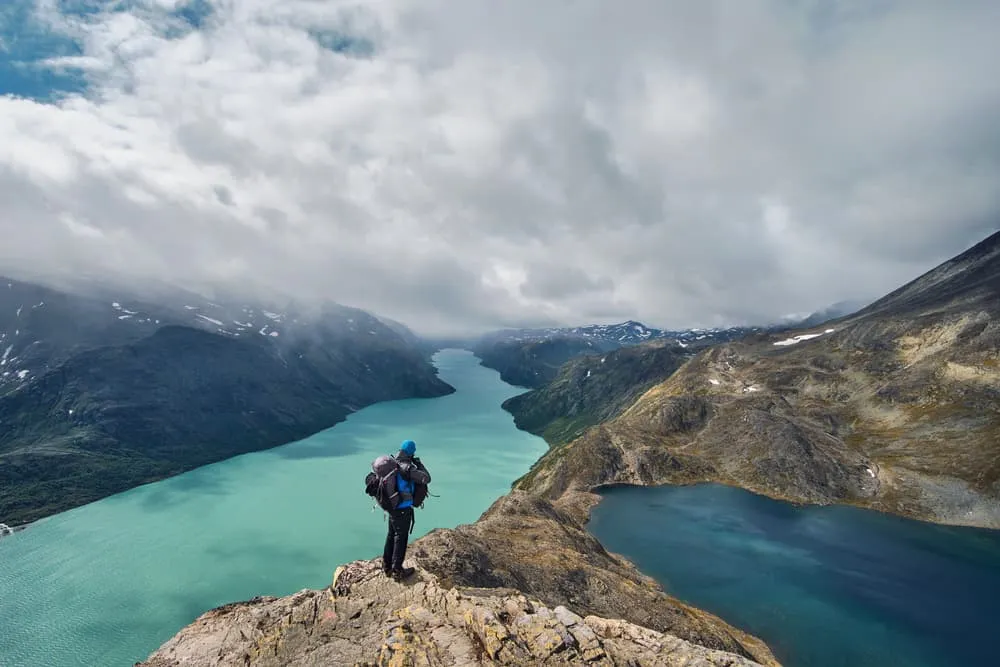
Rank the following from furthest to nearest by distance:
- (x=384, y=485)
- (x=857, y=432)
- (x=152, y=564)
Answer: (x=857, y=432) < (x=152, y=564) < (x=384, y=485)

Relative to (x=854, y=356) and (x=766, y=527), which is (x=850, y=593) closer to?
(x=766, y=527)

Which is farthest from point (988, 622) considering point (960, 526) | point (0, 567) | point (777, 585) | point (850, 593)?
point (0, 567)

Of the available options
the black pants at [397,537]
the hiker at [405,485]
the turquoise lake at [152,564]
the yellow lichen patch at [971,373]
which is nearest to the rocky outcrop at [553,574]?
the black pants at [397,537]

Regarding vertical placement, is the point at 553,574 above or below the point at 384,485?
below

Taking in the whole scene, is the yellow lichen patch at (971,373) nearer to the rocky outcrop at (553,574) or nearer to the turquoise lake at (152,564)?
the rocky outcrop at (553,574)

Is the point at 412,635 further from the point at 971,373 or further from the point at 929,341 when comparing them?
the point at 929,341

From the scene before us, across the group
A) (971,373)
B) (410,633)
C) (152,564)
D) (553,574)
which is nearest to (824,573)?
(553,574)
